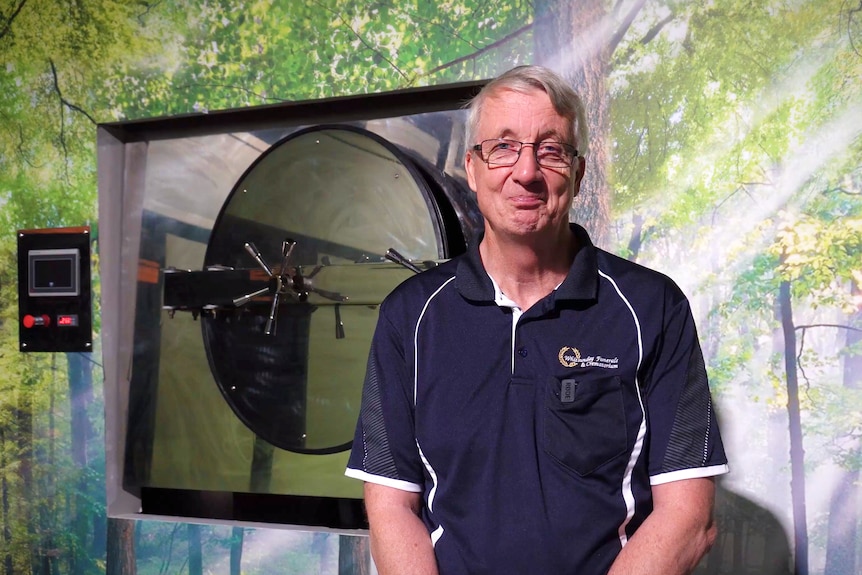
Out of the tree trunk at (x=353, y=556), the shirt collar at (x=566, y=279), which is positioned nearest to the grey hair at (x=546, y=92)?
the shirt collar at (x=566, y=279)

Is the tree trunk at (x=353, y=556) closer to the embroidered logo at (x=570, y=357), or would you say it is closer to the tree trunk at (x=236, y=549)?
the tree trunk at (x=236, y=549)

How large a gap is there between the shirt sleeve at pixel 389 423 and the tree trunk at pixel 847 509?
96 centimetres

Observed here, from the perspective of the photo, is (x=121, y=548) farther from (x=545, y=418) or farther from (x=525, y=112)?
(x=525, y=112)

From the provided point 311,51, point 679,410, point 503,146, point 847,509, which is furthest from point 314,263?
point 847,509

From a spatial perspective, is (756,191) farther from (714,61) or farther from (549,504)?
(549,504)

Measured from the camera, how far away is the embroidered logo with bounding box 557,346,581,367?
1.67 meters

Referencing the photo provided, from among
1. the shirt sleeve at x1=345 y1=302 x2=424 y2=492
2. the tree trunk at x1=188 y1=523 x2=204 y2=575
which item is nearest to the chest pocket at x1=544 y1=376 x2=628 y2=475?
the shirt sleeve at x1=345 y1=302 x2=424 y2=492

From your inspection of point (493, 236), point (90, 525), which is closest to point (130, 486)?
point (90, 525)

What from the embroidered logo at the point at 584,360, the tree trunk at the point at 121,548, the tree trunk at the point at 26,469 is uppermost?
the embroidered logo at the point at 584,360

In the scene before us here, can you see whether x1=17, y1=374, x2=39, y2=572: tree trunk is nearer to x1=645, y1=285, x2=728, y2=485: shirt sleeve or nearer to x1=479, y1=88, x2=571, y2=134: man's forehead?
x1=479, y1=88, x2=571, y2=134: man's forehead

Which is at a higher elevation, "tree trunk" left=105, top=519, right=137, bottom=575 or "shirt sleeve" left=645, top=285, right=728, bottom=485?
"shirt sleeve" left=645, top=285, right=728, bottom=485

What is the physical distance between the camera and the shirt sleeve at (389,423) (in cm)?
174

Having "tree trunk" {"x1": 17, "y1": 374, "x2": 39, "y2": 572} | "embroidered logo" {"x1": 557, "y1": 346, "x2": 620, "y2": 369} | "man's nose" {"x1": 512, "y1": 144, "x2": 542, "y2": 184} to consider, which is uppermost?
"man's nose" {"x1": 512, "y1": 144, "x2": 542, "y2": 184}

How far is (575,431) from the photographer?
162cm
